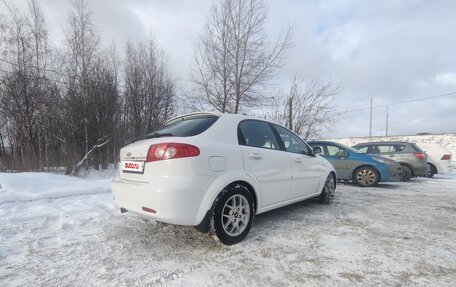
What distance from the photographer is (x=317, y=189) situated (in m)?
4.84

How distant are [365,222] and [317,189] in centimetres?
102

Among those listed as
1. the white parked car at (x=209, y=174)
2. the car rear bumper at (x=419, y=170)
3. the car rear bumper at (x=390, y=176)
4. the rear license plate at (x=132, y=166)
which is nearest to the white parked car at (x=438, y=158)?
the car rear bumper at (x=419, y=170)

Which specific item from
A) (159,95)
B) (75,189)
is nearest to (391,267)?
(75,189)

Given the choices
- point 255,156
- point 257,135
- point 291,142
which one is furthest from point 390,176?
point 255,156

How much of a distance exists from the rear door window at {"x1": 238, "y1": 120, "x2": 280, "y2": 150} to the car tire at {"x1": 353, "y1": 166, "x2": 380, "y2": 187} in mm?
5631

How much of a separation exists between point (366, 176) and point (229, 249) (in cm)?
687

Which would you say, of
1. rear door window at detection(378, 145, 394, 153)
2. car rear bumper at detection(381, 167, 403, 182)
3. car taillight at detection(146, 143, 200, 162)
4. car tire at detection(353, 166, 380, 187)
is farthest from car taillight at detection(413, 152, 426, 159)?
car taillight at detection(146, 143, 200, 162)

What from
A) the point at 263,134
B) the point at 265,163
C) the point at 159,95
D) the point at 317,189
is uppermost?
the point at 159,95

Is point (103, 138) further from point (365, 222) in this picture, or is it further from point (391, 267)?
point (391, 267)

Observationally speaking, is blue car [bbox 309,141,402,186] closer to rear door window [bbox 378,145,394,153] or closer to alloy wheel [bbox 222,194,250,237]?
rear door window [bbox 378,145,394,153]

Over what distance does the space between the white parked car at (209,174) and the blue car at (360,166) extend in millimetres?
4739

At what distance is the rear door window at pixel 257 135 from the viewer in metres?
3.37

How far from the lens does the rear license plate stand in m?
2.92

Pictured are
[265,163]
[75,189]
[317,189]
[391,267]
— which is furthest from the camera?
[75,189]
